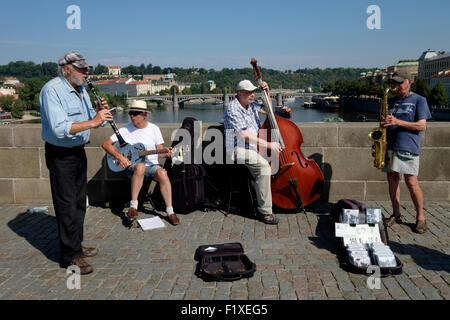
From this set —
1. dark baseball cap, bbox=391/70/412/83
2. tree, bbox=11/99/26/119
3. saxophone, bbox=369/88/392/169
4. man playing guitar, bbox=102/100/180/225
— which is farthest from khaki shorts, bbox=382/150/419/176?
tree, bbox=11/99/26/119

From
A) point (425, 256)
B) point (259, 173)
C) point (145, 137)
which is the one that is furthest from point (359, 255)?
point (145, 137)

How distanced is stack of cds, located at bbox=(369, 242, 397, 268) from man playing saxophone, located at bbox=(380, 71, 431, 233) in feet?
3.54

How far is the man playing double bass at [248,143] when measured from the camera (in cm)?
506

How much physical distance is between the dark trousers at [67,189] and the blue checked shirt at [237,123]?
5.72 ft

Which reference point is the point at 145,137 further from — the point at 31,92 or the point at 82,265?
the point at 31,92

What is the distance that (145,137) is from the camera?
5371 mm

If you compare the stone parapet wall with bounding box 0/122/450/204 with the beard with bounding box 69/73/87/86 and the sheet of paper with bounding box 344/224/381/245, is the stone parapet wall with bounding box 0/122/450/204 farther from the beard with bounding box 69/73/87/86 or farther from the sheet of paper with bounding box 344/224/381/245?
the beard with bounding box 69/73/87/86

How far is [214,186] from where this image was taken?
5746mm

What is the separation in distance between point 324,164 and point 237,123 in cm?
156

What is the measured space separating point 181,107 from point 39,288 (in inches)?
4633

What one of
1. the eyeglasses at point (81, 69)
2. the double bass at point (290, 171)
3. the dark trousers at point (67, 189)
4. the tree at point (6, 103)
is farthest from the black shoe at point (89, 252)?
the tree at point (6, 103)

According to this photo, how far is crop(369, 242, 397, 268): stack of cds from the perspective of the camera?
3.68 m

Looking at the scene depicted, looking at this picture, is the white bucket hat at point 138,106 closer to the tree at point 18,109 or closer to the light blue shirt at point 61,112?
the light blue shirt at point 61,112
